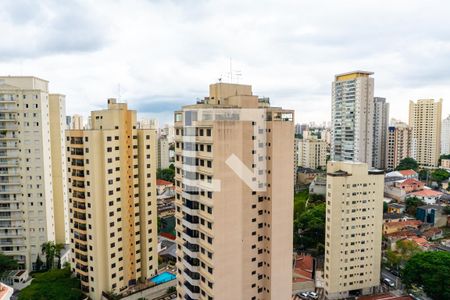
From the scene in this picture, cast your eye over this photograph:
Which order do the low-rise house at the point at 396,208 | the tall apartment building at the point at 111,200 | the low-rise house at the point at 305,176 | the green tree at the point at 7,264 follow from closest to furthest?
the tall apartment building at the point at 111,200 < the green tree at the point at 7,264 < the low-rise house at the point at 396,208 < the low-rise house at the point at 305,176

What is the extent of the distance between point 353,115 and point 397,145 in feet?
66.7

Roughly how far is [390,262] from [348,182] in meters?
8.84

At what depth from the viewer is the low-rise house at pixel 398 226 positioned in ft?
95.2

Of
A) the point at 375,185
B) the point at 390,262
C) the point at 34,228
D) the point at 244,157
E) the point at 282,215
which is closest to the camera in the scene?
the point at 244,157

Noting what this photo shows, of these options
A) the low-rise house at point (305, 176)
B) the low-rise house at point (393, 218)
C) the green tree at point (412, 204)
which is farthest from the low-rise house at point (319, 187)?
the low-rise house at point (393, 218)

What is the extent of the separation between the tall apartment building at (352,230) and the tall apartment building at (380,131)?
31691 mm

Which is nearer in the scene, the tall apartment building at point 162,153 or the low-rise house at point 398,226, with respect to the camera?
the low-rise house at point 398,226

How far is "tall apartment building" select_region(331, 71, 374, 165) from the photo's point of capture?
40625 mm

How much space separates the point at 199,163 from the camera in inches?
479

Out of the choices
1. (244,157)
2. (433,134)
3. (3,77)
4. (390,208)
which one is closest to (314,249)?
(390,208)

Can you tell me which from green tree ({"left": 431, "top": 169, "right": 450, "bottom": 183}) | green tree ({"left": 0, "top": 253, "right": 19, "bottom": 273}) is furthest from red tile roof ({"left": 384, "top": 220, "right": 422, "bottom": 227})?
green tree ({"left": 0, "top": 253, "right": 19, "bottom": 273})

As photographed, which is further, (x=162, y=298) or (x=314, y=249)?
(x=314, y=249)

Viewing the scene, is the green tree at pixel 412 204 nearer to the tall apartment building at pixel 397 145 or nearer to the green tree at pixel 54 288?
the tall apartment building at pixel 397 145

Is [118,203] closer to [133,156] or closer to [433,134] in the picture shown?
[133,156]
